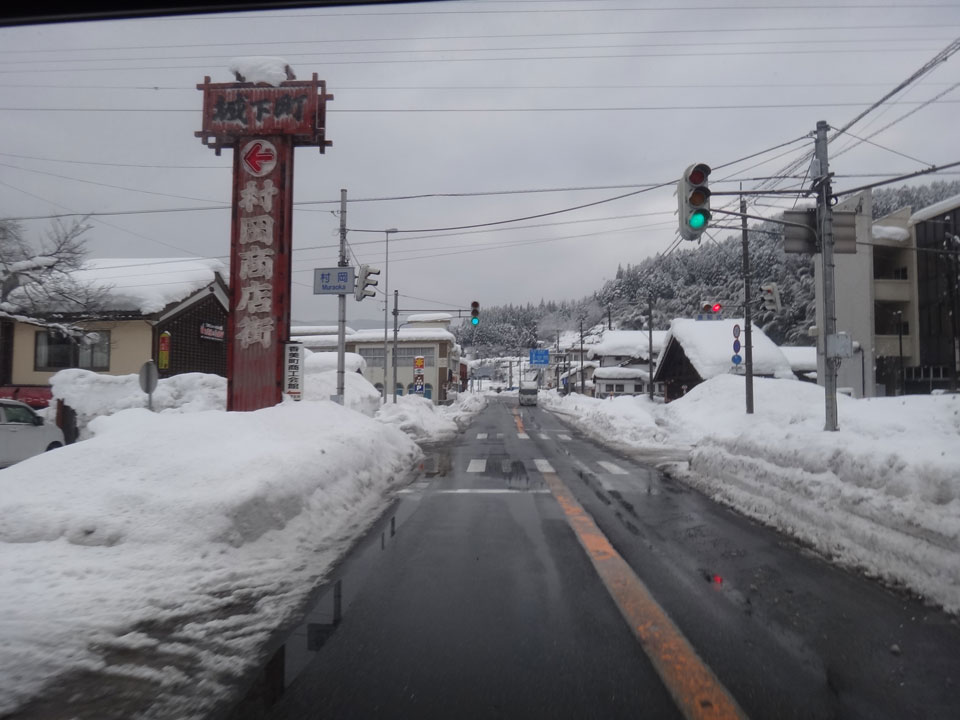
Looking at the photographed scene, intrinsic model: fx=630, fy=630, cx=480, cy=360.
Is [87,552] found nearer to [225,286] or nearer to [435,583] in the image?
[435,583]

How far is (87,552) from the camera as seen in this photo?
555 centimetres

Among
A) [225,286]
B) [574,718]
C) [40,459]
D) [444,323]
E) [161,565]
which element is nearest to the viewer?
[574,718]

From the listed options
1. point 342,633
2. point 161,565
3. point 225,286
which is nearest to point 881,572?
point 342,633

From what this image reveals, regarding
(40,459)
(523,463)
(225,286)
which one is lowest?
(523,463)

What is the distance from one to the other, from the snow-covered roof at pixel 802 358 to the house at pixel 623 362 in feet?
49.7

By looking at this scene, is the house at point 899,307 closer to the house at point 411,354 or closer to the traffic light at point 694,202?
the traffic light at point 694,202

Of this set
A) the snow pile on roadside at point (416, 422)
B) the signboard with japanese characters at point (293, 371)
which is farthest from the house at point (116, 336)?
the signboard with japanese characters at point (293, 371)

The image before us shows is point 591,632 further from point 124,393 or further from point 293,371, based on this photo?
point 124,393

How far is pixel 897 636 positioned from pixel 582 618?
210 centimetres

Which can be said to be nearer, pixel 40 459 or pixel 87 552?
pixel 87 552

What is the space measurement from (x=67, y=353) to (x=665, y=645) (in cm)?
2651

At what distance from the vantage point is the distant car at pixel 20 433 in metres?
13.4

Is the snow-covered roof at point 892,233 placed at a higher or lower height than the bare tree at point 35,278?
higher

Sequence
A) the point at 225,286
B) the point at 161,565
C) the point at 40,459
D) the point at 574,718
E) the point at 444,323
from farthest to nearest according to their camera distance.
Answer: the point at 444,323, the point at 225,286, the point at 40,459, the point at 161,565, the point at 574,718
